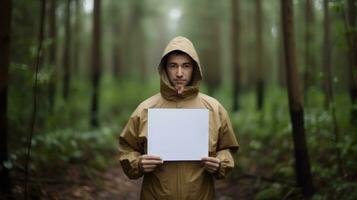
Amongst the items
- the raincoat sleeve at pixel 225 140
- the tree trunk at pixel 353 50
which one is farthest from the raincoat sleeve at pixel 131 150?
the tree trunk at pixel 353 50

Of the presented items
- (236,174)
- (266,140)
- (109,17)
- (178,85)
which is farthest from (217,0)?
(178,85)

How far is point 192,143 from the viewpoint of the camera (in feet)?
10.9

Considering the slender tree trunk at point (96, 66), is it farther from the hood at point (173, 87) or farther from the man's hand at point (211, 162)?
the man's hand at point (211, 162)

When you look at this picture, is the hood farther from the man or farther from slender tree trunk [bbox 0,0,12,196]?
slender tree trunk [bbox 0,0,12,196]

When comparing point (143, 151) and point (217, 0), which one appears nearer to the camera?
point (143, 151)

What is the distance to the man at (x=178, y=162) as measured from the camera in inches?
131

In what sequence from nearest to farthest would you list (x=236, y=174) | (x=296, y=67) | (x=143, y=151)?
(x=143, y=151)
(x=296, y=67)
(x=236, y=174)

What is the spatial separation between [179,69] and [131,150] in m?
0.78

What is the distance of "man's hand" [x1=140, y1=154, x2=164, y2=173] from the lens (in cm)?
323

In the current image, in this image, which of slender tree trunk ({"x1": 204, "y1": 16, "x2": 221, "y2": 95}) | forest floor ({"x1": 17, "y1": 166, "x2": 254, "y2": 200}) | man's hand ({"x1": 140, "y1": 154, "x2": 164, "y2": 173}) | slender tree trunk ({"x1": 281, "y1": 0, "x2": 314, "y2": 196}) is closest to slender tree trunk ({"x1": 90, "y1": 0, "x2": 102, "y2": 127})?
forest floor ({"x1": 17, "y1": 166, "x2": 254, "y2": 200})

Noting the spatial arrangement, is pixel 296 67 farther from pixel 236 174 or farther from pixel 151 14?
pixel 151 14

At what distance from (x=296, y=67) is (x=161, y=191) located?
11.8 ft

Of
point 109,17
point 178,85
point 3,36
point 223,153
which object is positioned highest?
point 109,17

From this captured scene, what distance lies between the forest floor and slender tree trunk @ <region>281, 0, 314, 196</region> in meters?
1.40
